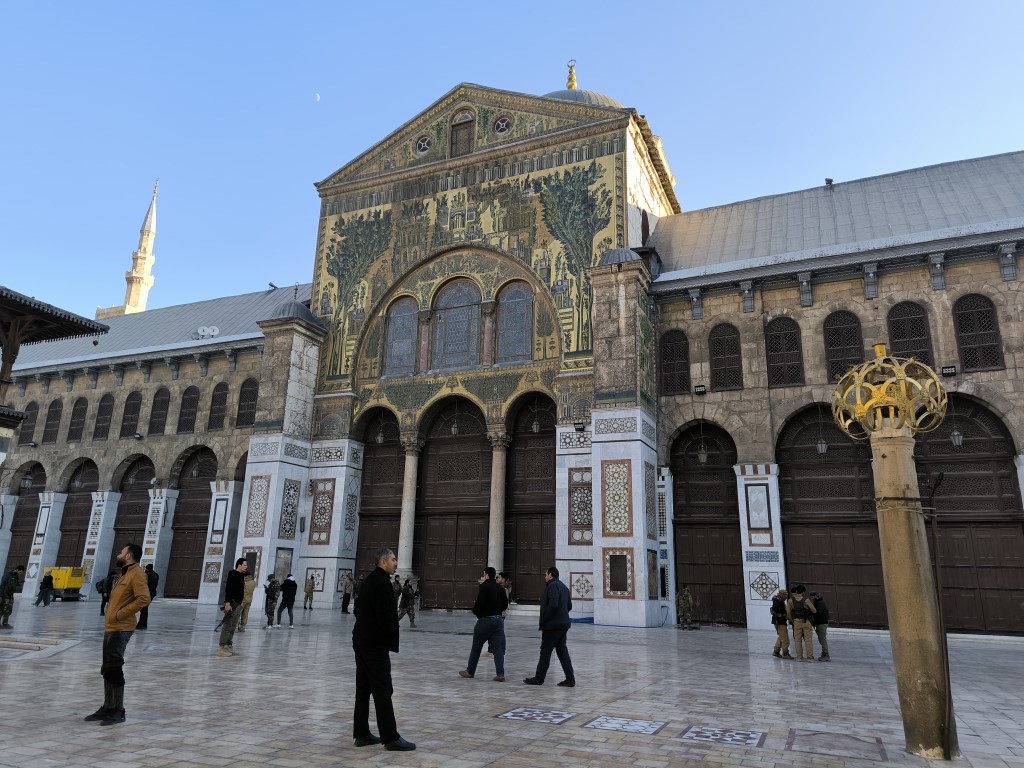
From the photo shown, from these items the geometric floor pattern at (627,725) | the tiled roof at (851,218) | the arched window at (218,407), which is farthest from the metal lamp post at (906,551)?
the arched window at (218,407)

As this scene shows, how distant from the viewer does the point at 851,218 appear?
2214cm

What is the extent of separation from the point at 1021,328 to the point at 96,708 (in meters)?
20.4

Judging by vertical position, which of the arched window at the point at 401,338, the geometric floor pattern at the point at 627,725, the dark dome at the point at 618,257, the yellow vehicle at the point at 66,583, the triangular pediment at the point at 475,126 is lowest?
the geometric floor pattern at the point at 627,725

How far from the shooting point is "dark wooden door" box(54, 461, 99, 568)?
95.2ft

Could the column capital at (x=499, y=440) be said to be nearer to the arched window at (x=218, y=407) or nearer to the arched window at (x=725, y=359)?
the arched window at (x=725, y=359)

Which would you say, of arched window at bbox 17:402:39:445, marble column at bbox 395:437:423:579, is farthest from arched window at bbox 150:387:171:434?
marble column at bbox 395:437:423:579

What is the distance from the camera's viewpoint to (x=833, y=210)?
2298 cm

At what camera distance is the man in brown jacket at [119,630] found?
20.4ft

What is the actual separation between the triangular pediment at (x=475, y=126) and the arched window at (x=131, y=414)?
37.2 feet

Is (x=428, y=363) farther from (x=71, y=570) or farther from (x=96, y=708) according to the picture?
(x=96, y=708)

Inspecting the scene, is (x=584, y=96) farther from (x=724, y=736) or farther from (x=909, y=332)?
(x=724, y=736)

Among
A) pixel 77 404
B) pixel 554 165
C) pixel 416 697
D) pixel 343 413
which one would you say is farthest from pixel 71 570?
pixel 416 697

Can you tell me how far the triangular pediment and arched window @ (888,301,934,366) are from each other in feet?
33.2

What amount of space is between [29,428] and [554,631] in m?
30.7
